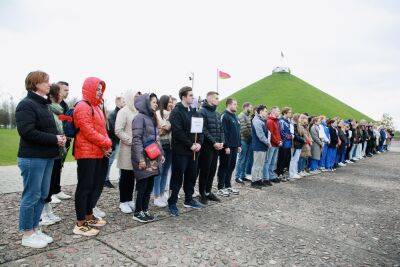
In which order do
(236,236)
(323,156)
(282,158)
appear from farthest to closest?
(323,156) < (282,158) < (236,236)

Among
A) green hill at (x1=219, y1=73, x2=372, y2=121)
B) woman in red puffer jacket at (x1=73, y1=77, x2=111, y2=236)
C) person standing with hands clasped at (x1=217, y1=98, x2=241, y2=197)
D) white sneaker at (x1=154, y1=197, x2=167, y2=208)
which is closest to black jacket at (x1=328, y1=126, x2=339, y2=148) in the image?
person standing with hands clasped at (x1=217, y1=98, x2=241, y2=197)

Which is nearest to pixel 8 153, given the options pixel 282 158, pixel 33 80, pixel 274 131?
pixel 282 158

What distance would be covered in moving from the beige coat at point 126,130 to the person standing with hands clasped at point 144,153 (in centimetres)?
30

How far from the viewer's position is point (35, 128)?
4457 millimetres

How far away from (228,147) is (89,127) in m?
4.24

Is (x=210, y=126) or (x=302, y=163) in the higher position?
(x=210, y=126)

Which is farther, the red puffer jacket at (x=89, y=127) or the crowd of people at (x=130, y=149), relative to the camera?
the red puffer jacket at (x=89, y=127)

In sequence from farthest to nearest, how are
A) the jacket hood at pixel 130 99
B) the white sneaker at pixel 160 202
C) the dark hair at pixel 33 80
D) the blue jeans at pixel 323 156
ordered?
the blue jeans at pixel 323 156 < the white sneaker at pixel 160 202 < the jacket hood at pixel 130 99 < the dark hair at pixel 33 80

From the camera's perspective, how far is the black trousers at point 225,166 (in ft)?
27.3

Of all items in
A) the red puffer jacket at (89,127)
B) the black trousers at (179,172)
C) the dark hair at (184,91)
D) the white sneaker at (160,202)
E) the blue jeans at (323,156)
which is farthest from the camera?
the blue jeans at (323,156)

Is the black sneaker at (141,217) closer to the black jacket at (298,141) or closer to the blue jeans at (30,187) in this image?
the blue jeans at (30,187)

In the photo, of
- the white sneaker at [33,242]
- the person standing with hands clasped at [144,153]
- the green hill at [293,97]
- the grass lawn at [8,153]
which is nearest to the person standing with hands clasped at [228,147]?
the person standing with hands clasped at [144,153]

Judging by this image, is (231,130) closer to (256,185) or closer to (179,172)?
(256,185)

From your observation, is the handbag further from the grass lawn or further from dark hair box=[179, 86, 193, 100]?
the grass lawn
